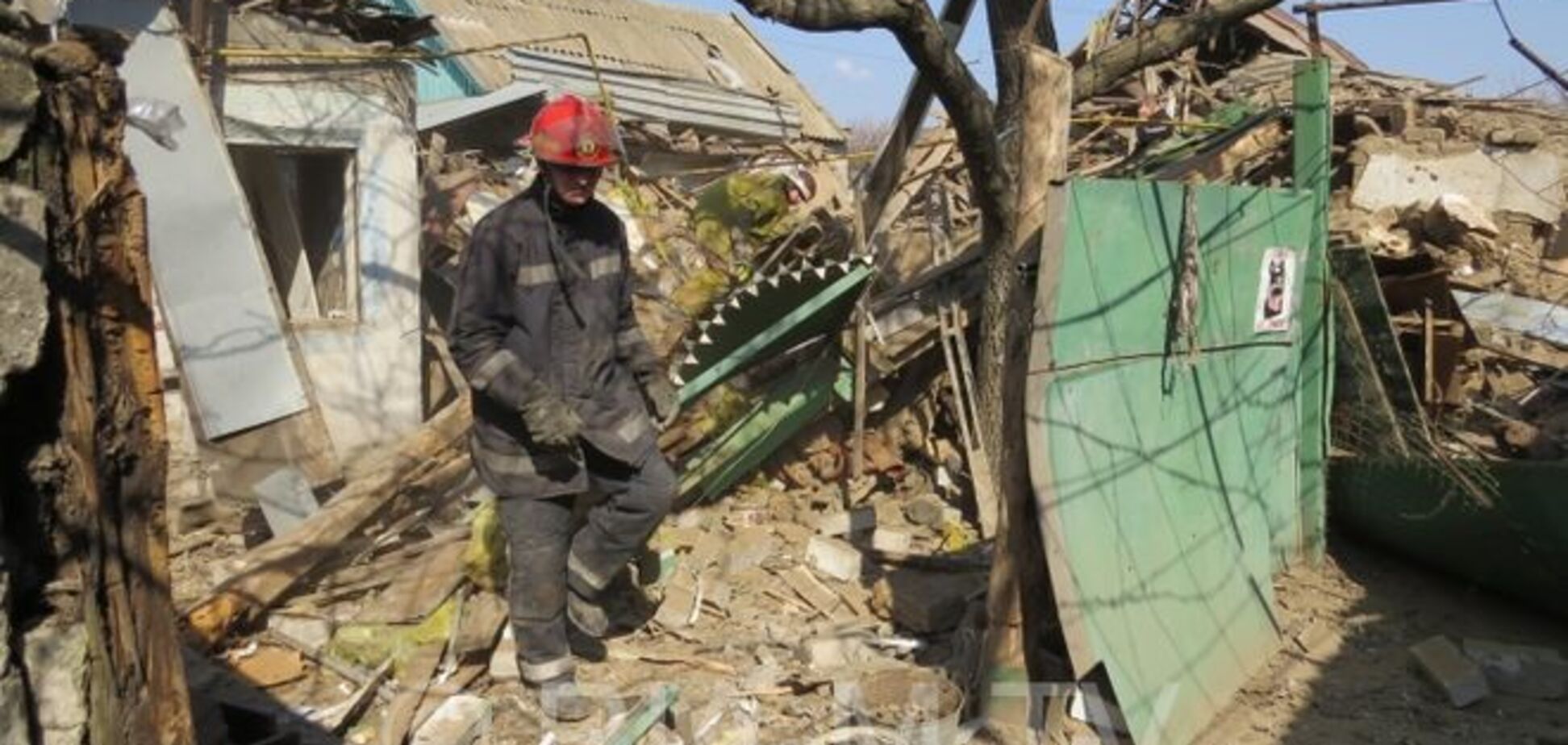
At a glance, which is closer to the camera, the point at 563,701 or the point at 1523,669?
the point at 563,701

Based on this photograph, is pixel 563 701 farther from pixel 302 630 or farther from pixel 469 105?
pixel 469 105

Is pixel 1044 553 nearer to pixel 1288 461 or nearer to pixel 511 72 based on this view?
pixel 1288 461

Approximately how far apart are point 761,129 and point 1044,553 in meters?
15.4

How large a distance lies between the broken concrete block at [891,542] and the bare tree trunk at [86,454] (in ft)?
12.0

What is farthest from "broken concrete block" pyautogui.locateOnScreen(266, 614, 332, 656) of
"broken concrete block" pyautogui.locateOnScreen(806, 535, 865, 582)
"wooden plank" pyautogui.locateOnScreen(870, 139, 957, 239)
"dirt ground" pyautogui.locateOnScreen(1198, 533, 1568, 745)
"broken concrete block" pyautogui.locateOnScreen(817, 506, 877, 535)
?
"wooden plank" pyautogui.locateOnScreen(870, 139, 957, 239)

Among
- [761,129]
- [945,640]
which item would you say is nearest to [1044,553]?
[945,640]

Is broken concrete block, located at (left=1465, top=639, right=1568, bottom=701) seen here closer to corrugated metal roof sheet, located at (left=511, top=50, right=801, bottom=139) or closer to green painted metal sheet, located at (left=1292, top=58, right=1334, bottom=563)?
green painted metal sheet, located at (left=1292, top=58, right=1334, bottom=563)

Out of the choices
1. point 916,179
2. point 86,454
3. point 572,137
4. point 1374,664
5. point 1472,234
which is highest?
point 572,137

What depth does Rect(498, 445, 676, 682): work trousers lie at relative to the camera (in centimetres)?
421

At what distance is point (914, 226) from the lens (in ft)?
27.8

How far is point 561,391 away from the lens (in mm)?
4227

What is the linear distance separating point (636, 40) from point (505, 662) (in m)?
15.9

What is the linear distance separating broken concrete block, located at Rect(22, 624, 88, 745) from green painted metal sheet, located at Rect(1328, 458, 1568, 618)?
15.2ft

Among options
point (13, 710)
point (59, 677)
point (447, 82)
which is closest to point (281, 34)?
point (59, 677)
